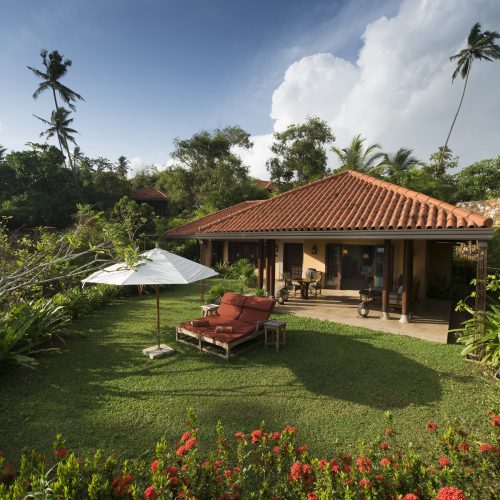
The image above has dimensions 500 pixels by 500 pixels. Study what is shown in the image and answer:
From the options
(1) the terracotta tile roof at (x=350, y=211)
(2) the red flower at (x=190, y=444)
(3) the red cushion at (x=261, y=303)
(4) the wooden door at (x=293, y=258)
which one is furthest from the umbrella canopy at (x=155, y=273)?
(4) the wooden door at (x=293, y=258)

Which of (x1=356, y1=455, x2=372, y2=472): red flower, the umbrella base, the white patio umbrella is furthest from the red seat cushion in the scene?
(x1=356, y1=455, x2=372, y2=472): red flower

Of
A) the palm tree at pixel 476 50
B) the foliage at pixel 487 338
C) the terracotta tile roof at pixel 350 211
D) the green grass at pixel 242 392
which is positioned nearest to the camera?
the green grass at pixel 242 392

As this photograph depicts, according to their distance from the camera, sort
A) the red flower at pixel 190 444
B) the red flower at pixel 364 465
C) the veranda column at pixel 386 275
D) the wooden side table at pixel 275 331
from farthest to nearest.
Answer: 1. the veranda column at pixel 386 275
2. the wooden side table at pixel 275 331
3. the red flower at pixel 190 444
4. the red flower at pixel 364 465

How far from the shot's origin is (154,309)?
1053 centimetres

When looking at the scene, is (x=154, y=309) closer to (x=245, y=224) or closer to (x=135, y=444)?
(x=245, y=224)

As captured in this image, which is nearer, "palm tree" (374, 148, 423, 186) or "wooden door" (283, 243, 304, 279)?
"wooden door" (283, 243, 304, 279)

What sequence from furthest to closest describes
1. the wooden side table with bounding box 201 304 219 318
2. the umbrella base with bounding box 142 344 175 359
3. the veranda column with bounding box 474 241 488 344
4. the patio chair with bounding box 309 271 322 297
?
the patio chair with bounding box 309 271 322 297 → the wooden side table with bounding box 201 304 219 318 → the umbrella base with bounding box 142 344 175 359 → the veranda column with bounding box 474 241 488 344

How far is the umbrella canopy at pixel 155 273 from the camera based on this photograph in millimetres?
5566

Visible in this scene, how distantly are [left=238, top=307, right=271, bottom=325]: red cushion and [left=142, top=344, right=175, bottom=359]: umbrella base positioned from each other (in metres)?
1.87

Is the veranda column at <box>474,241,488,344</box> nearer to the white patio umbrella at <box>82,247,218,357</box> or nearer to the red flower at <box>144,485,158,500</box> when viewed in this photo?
the white patio umbrella at <box>82,247,218,357</box>

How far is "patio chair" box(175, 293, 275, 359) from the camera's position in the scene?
6.48 meters

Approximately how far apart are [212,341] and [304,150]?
27.4m

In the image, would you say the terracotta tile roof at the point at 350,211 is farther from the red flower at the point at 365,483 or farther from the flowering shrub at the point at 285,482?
the red flower at the point at 365,483

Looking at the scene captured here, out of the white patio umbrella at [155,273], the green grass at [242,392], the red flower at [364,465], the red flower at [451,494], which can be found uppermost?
the white patio umbrella at [155,273]
